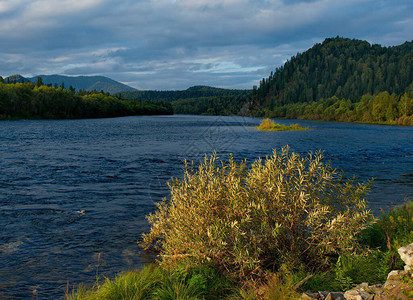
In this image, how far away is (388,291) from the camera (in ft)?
18.1

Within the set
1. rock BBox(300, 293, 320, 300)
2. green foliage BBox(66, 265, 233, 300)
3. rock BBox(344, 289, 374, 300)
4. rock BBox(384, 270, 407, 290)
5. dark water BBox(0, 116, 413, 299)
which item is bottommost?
dark water BBox(0, 116, 413, 299)

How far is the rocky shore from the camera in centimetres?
539

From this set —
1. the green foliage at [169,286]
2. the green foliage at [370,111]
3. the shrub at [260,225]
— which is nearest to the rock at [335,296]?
the shrub at [260,225]

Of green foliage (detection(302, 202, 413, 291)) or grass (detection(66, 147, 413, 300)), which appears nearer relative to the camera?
grass (detection(66, 147, 413, 300))

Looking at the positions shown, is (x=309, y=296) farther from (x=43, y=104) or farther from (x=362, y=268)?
(x=43, y=104)

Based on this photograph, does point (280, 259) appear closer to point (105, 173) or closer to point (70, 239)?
point (70, 239)

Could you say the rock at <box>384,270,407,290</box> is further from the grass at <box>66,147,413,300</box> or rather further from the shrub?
the shrub

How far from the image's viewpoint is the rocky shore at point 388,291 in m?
5.39

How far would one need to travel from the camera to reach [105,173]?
2247 centimetres

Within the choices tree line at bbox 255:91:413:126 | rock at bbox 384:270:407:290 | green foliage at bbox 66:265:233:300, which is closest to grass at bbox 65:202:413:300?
green foliage at bbox 66:265:233:300

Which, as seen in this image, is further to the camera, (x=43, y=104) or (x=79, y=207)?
(x=43, y=104)

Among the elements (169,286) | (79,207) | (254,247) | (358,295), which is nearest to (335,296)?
(358,295)

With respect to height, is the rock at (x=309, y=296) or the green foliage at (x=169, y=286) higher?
the rock at (x=309, y=296)

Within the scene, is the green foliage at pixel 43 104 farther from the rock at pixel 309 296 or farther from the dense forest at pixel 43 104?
the rock at pixel 309 296
